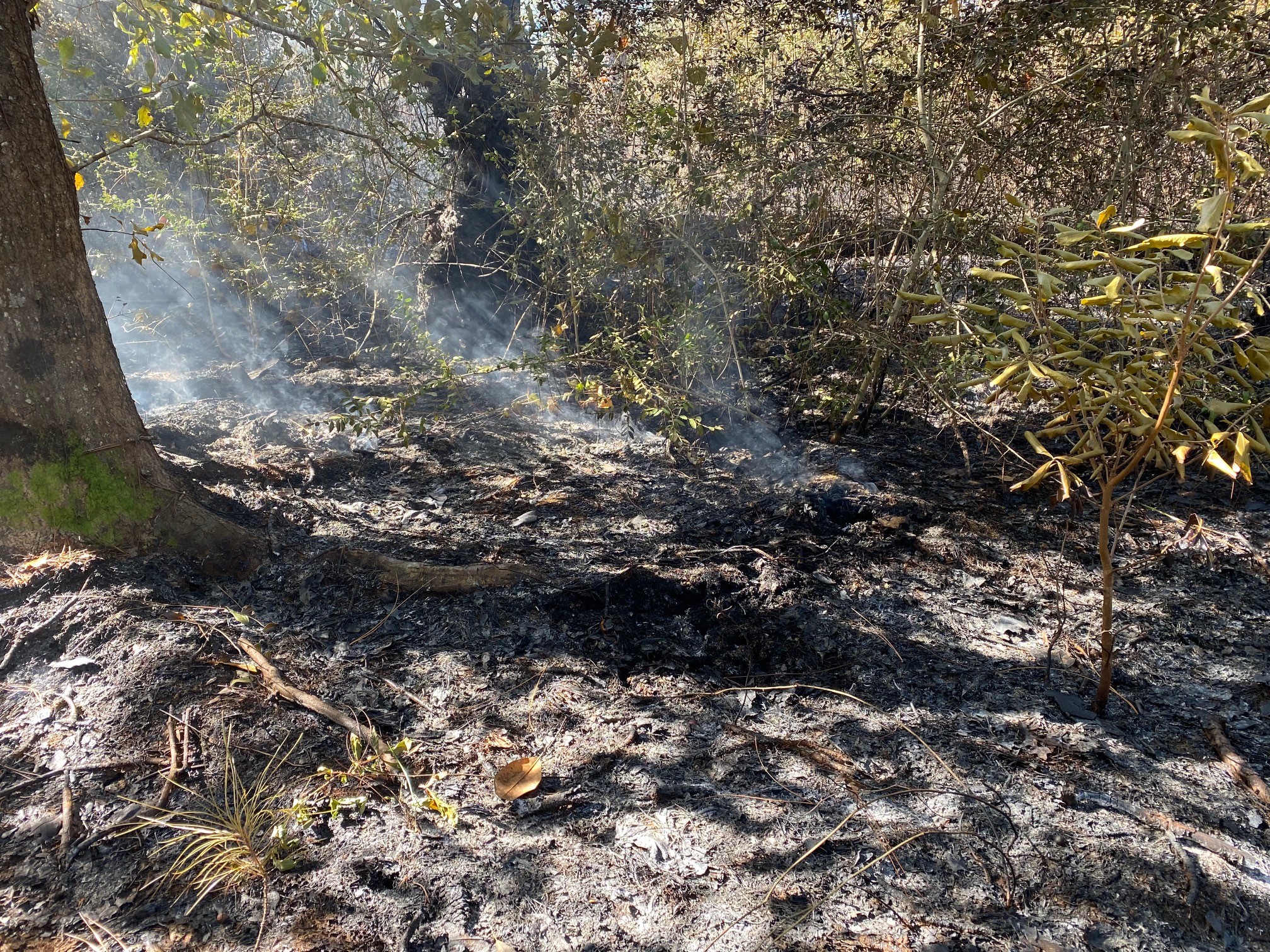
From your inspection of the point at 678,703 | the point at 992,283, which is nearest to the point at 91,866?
the point at 678,703

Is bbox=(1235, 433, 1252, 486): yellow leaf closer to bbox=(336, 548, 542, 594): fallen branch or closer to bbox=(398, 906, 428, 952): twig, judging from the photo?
bbox=(398, 906, 428, 952): twig

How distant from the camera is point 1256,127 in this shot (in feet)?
5.40

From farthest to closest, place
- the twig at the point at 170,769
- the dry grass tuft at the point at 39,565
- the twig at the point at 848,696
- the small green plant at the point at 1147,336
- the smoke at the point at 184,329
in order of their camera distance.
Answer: the smoke at the point at 184,329 → the dry grass tuft at the point at 39,565 → the twig at the point at 848,696 → the twig at the point at 170,769 → the small green plant at the point at 1147,336

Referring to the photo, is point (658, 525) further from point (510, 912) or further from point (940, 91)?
point (940, 91)

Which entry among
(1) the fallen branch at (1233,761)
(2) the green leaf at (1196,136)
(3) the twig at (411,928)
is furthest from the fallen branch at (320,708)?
(2) the green leaf at (1196,136)

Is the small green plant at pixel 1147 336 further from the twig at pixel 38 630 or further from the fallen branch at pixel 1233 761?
the twig at pixel 38 630

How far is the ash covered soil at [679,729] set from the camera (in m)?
1.62

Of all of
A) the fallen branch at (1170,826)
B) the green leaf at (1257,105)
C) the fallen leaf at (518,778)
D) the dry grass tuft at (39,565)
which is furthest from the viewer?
the dry grass tuft at (39,565)

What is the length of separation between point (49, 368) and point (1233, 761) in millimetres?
3614

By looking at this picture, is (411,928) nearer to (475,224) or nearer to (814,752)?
(814,752)

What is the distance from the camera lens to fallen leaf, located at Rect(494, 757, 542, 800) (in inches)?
77.2

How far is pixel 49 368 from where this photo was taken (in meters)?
2.54

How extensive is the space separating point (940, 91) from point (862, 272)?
1.22m

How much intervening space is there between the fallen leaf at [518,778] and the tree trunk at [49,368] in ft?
5.19
